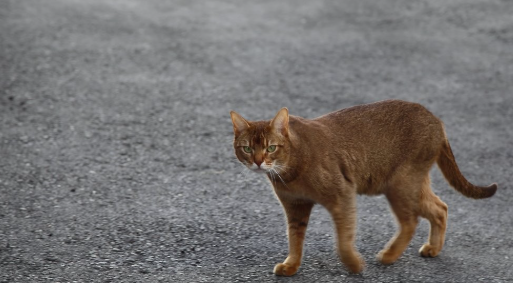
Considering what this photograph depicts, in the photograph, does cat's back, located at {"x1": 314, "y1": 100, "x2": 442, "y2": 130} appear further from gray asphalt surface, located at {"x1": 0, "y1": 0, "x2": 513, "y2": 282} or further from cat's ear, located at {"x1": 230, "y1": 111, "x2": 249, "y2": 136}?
gray asphalt surface, located at {"x1": 0, "y1": 0, "x2": 513, "y2": 282}

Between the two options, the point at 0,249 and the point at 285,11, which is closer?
the point at 0,249

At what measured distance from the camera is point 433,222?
177 inches

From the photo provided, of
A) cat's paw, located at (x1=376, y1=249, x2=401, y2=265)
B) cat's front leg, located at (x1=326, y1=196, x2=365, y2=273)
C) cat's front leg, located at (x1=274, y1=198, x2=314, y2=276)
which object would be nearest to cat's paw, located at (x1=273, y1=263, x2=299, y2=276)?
cat's front leg, located at (x1=274, y1=198, x2=314, y2=276)

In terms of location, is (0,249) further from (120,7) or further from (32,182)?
(120,7)

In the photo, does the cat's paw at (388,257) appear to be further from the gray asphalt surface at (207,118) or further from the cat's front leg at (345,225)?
the cat's front leg at (345,225)

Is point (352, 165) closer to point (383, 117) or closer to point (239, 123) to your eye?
point (383, 117)

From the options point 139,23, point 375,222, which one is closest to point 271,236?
point 375,222

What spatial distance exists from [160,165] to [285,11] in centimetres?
390

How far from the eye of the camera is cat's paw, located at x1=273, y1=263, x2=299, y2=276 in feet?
13.9

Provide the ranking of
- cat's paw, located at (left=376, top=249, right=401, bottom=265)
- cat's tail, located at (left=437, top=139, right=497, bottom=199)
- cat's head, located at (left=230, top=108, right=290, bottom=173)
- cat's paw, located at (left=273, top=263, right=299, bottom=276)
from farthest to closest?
cat's tail, located at (left=437, top=139, right=497, bottom=199), cat's paw, located at (left=376, top=249, right=401, bottom=265), cat's paw, located at (left=273, top=263, right=299, bottom=276), cat's head, located at (left=230, top=108, right=290, bottom=173)

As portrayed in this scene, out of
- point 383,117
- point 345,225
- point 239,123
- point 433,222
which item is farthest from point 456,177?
point 239,123

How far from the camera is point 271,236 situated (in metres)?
4.77

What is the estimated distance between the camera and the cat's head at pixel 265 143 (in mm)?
3975

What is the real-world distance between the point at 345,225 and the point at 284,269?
1.43ft
